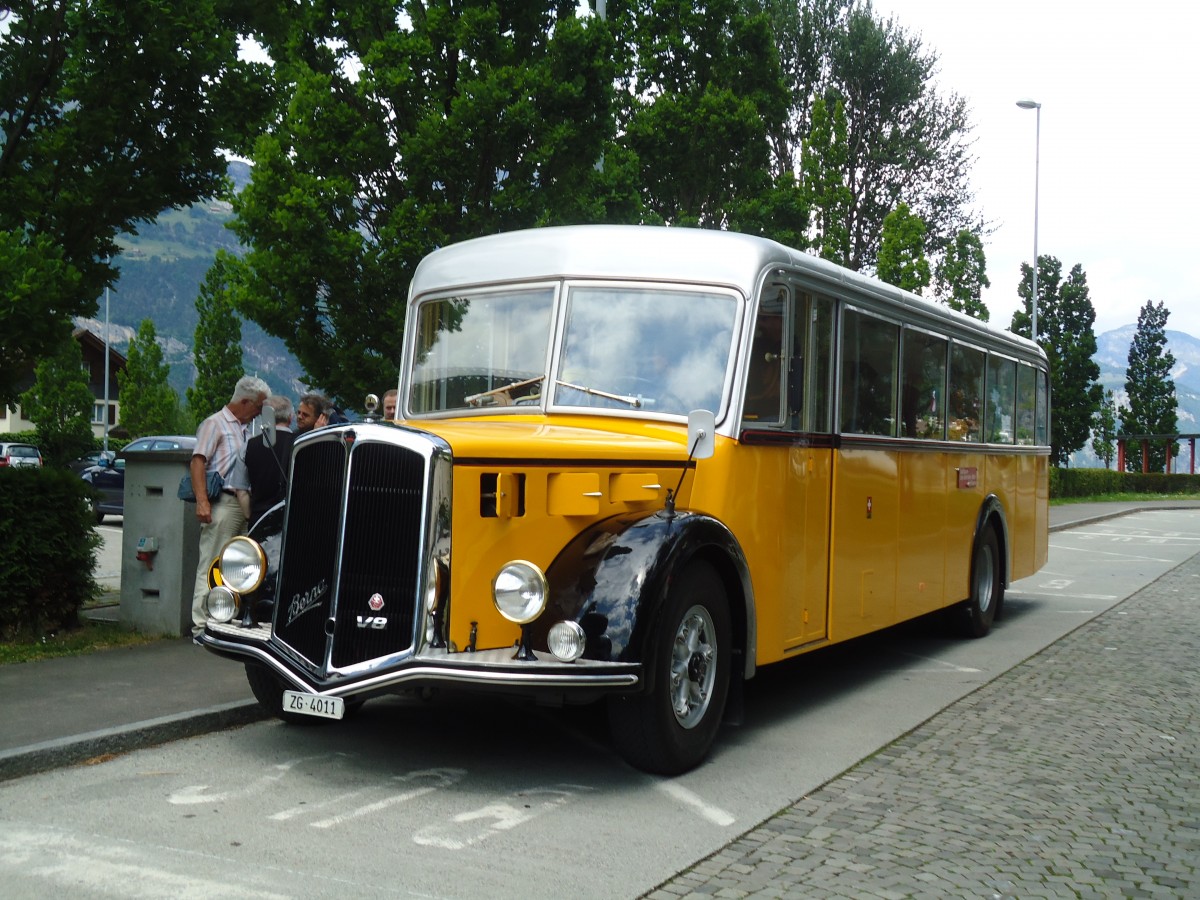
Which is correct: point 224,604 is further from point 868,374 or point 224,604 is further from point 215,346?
point 215,346

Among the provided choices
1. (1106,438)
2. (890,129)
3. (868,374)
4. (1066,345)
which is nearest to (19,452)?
(890,129)

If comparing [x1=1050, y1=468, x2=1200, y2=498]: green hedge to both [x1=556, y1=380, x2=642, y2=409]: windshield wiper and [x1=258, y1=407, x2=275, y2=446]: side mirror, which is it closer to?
[x1=258, y1=407, x2=275, y2=446]: side mirror

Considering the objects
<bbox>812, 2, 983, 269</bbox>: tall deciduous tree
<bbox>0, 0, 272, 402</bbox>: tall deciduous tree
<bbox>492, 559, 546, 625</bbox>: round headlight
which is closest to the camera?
<bbox>492, 559, 546, 625</bbox>: round headlight

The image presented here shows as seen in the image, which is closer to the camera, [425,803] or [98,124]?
[425,803]

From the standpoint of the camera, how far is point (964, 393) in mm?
10961

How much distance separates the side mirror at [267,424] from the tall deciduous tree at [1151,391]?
6321 cm

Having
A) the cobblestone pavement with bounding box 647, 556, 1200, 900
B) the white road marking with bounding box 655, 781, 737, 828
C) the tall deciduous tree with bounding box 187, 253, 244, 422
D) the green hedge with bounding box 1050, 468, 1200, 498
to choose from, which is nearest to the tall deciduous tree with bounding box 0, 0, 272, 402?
the white road marking with bounding box 655, 781, 737, 828

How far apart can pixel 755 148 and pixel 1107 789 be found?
1730cm

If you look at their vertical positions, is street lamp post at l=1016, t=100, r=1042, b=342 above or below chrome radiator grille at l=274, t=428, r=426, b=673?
above

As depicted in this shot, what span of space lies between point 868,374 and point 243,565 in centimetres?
415

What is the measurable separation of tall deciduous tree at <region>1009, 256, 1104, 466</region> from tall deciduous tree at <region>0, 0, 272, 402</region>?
130ft

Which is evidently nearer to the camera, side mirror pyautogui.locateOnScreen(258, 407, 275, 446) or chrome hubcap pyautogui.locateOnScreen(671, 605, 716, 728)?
chrome hubcap pyautogui.locateOnScreen(671, 605, 716, 728)

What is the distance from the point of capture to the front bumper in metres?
5.61

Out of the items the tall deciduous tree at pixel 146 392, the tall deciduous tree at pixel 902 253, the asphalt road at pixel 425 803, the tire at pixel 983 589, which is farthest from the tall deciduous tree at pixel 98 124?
→ the tall deciduous tree at pixel 146 392
